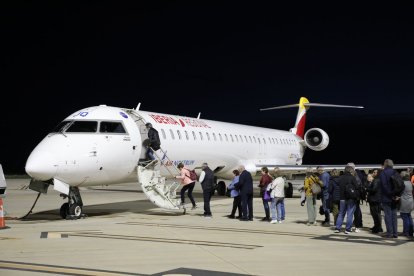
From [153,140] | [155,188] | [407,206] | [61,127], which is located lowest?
[407,206]

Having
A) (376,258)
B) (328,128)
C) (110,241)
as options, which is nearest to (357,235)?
(376,258)

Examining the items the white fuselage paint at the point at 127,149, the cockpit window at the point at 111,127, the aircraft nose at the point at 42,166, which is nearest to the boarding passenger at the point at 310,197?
the white fuselage paint at the point at 127,149

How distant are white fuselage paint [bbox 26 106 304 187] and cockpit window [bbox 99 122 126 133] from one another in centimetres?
15

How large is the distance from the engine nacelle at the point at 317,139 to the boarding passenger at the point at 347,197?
19.8 metres

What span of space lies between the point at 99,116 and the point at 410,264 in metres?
10.1

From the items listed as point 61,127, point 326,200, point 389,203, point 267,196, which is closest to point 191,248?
point 389,203

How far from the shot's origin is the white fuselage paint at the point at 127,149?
1394 cm

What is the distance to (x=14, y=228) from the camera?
12516mm

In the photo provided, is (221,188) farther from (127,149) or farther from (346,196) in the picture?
(346,196)

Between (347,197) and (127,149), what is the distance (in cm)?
672

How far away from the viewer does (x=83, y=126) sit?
1526 centimetres

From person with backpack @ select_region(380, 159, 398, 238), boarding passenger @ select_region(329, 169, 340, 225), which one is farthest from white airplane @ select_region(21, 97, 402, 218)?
person with backpack @ select_region(380, 159, 398, 238)

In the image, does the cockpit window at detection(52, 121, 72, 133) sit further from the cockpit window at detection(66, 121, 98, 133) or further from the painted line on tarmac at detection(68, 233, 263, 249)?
the painted line on tarmac at detection(68, 233, 263, 249)

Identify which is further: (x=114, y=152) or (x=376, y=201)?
(x=114, y=152)
